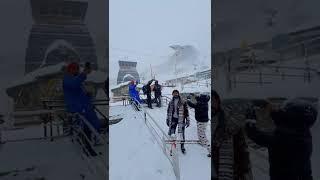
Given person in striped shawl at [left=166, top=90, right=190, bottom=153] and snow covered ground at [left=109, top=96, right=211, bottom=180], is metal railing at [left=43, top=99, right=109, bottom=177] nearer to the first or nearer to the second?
snow covered ground at [left=109, top=96, right=211, bottom=180]

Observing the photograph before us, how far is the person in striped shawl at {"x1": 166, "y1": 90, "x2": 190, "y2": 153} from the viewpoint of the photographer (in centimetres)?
221

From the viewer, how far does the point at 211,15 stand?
7.43 ft

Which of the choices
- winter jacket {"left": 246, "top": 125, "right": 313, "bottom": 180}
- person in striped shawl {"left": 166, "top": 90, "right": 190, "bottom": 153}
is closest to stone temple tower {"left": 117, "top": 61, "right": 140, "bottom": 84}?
person in striped shawl {"left": 166, "top": 90, "right": 190, "bottom": 153}

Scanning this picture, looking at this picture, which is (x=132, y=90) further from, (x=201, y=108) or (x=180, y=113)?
(x=201, y=108)

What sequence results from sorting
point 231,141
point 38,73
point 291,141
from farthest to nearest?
point 231,141 < point 291,141 < point 38,73

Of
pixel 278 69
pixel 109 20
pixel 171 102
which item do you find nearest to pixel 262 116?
pixel 278 69

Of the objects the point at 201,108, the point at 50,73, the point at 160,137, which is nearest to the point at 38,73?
the point at 50,73

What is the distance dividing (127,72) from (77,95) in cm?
34

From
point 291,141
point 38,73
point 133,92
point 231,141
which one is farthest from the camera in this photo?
point 231,141

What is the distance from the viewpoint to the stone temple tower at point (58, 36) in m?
2.06

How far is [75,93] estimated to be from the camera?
82.6 inches

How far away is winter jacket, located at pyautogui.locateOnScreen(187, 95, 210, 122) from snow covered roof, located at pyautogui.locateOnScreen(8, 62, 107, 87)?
0.62 metres

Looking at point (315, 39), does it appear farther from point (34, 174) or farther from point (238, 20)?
point (34, 174)

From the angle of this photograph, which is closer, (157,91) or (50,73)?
(50,73)
